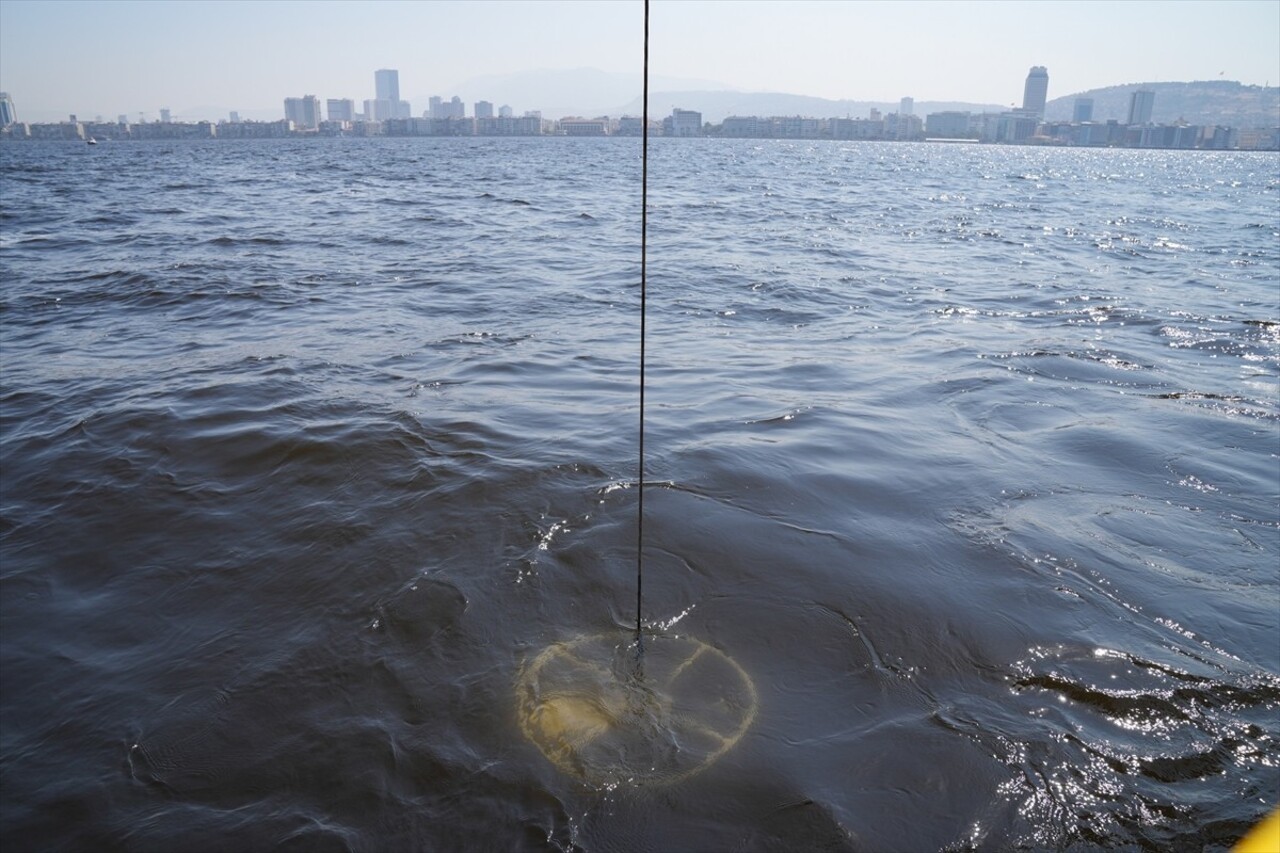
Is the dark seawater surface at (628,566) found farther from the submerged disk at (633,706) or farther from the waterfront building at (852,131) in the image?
the waterfront building at (852,131)

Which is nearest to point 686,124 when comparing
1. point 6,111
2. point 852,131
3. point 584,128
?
point 584,128

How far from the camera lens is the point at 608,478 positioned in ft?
17.3

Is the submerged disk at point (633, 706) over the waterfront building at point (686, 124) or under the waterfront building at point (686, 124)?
under

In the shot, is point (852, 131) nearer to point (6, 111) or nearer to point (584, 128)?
point (584, 128)

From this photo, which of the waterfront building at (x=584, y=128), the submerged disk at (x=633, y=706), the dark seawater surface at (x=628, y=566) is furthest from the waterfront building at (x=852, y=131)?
the submerged disk at (x=633, y=706)

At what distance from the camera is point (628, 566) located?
4.27m

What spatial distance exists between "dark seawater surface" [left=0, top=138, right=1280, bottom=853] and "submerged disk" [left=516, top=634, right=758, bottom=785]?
39 millimetres

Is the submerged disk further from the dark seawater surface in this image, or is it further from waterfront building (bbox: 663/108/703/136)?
waterfront building (bbox: 663/108/703/136)

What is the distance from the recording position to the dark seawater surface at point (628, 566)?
2770 millimetres

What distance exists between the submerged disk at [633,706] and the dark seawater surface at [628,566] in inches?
1.5

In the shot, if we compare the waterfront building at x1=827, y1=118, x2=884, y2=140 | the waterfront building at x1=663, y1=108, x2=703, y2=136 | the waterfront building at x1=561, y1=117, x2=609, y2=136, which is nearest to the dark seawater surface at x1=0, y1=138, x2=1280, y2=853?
the waterfront building at x1=663, y1=108, x2=703, y2=136

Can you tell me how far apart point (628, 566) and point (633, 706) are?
1125mm

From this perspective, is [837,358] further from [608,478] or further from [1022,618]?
[1022,618]

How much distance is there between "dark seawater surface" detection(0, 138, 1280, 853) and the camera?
277 centimetres
